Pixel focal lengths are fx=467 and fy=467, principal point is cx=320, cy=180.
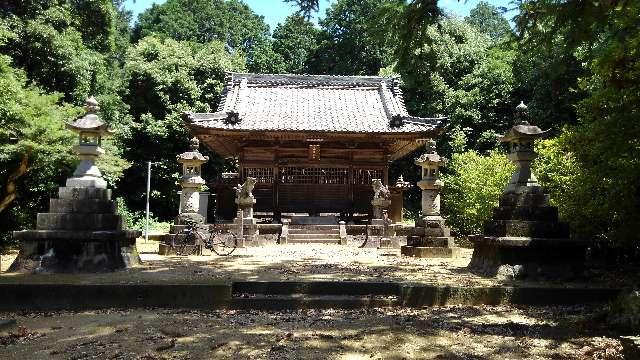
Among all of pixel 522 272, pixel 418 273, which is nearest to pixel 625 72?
pixel 522 272

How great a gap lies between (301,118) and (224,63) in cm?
1422

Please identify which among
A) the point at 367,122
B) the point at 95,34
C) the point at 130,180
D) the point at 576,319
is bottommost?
the point at 576,319

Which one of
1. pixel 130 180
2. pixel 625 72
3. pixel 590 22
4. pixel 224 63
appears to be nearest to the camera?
pixel 590 22

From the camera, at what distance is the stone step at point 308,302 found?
594cm

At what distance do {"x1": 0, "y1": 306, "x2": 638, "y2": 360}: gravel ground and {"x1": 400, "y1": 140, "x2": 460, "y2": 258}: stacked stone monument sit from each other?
535 centimetres

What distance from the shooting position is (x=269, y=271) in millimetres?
8172

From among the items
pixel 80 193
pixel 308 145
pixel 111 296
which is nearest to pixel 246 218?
pixel 308 145

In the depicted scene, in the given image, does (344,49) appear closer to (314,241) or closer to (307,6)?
(314,241)

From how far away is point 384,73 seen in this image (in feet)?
110

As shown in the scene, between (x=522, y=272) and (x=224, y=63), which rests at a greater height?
(x=224, y=63)

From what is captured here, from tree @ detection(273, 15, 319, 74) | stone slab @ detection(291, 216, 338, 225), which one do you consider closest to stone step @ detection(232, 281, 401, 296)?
stone slab @ detection(291, 216, 338, 225)

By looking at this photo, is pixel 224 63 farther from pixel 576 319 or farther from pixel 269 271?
pixel 576 319

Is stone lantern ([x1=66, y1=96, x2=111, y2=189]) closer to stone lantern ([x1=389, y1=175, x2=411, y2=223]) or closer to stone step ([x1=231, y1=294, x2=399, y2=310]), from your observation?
stone step ([x1=231, y1=294, x2=399, y2=310])

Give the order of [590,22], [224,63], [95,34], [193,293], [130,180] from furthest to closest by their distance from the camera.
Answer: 1. [224,63]
2. [130,180]
3. [95,34]
4. [193,293]
5. [590,22]
